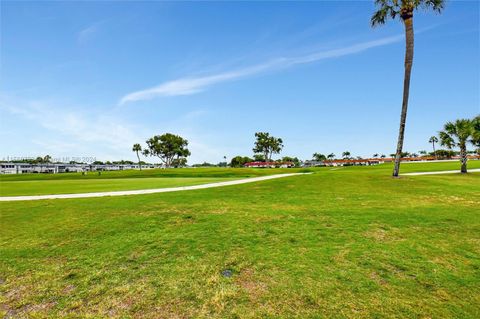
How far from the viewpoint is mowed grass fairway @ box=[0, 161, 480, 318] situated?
4.14 meters

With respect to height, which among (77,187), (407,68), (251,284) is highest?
(407,68)

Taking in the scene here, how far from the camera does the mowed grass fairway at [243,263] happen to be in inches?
163

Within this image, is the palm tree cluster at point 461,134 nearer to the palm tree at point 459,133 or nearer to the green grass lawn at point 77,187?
the palm tree at point 459,133

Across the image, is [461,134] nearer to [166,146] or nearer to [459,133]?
[459,133]

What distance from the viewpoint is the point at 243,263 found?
5688mm

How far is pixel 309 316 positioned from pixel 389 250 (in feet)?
12.0

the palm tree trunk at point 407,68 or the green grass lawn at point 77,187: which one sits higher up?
the palm tree trunk at point 407,68

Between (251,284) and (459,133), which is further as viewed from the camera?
(459,133)

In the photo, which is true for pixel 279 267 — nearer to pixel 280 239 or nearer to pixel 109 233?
pixel 280 239

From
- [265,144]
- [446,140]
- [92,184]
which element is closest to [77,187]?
[92,184]

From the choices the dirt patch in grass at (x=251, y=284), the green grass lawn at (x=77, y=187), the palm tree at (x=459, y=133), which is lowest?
the dirt patch in grass at (x=251, y=284)

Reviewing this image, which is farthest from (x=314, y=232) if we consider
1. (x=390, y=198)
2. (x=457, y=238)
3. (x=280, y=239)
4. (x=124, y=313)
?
(x=390, y=198)

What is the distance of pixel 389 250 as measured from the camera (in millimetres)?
6324

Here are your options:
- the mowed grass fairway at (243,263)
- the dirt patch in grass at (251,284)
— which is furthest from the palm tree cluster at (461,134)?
the dirt patch in grass at (251,284)
